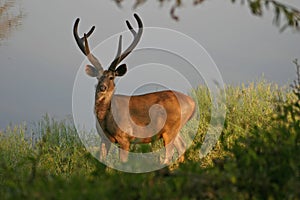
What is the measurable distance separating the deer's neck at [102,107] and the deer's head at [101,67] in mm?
91

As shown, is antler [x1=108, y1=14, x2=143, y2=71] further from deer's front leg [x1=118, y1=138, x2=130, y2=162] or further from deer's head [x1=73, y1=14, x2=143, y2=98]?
deer's front leg [x1=118, y1=138, x2=130, y2=162]

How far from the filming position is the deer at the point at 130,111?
34.4 feet

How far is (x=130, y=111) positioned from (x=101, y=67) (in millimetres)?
1060

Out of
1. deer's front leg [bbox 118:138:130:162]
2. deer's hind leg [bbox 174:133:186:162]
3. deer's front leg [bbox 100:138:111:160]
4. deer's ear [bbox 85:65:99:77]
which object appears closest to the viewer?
deer's front leg [bbox 118:138:130:162]

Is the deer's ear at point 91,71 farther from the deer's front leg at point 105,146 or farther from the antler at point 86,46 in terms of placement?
the deer's front leg at point 105,146

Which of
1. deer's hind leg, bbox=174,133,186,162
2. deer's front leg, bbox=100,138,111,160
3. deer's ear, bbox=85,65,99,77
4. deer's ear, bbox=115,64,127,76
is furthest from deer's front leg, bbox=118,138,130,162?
deer's hind leg, bbox=174,133,186,162

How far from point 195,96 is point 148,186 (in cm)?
1013

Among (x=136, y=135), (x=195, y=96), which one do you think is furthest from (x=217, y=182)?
(x=195, y=96)

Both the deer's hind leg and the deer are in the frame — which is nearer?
the deer

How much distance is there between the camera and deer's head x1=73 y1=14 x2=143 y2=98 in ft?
33.9

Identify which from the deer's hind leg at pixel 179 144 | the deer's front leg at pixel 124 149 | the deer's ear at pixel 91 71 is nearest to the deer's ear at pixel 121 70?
the deer's ear at pixel 91 71

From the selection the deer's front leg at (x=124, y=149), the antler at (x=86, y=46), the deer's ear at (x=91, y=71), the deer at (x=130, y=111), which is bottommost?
the deer's front leg at (x=124, y=149)

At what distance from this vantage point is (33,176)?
163 inches

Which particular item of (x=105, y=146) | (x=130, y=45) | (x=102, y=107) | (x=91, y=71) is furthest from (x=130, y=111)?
(x=130, y=45)
